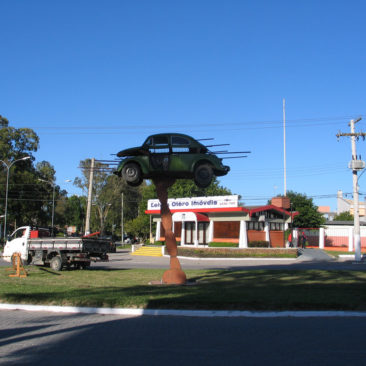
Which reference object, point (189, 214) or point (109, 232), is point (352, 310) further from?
point (109, 232)

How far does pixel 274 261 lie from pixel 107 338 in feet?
83.5

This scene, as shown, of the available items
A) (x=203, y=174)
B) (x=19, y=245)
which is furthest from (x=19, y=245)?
(x=203, y=174)

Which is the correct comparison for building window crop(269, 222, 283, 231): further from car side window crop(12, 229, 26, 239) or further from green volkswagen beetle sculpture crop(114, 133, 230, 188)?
green volkswagen beetle sculpture crop(114, 133, 230, 188)

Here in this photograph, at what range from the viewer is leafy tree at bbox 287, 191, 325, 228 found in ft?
180

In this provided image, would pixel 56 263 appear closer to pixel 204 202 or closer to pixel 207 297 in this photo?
pixel 207 297

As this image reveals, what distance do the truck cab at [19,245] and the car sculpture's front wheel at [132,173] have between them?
9.96m

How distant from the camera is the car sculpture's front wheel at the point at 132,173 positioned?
49.5 feet

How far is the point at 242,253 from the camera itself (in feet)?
110

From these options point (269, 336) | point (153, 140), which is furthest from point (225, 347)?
point (153, 140)

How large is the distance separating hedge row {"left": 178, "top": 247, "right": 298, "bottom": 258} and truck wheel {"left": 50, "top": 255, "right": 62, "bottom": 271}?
14433mm

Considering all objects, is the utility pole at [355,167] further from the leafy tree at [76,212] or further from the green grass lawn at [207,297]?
the leafy tree at [76,212]

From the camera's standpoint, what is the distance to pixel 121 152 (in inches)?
611

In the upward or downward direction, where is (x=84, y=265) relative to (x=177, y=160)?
downward

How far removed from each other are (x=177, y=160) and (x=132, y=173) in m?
1.71
